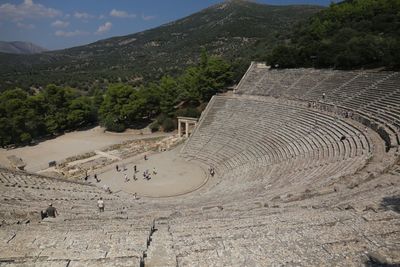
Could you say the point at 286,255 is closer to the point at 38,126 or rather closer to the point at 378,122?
the point at 378,122

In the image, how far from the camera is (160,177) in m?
25.6

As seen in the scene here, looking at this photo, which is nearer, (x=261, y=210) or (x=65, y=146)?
(x=261, y=210)

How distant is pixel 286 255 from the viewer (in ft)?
20.9

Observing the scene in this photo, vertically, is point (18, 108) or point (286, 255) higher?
point (286, 255)

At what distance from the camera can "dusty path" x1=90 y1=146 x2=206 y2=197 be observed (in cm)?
2311

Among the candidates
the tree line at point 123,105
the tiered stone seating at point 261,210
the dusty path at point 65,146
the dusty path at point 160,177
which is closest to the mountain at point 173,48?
the tree line at point 123,105

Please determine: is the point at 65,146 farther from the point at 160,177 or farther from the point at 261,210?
the point at 261,210

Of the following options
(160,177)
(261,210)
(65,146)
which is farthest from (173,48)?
(261,210)

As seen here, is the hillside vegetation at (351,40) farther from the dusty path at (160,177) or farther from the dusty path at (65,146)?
the dusty path at (160,177)

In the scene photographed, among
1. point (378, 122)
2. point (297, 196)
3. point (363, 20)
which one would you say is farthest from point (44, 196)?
point (363, 20)

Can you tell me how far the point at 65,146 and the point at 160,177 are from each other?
16344 mm

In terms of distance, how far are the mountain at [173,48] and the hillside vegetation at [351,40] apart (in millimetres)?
23585

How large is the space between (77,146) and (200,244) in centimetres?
3256

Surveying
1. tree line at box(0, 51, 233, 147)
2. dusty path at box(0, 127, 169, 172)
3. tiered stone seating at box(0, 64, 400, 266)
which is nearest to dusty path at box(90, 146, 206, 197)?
tiered stone seating at box(0, 64, 400, 266)
